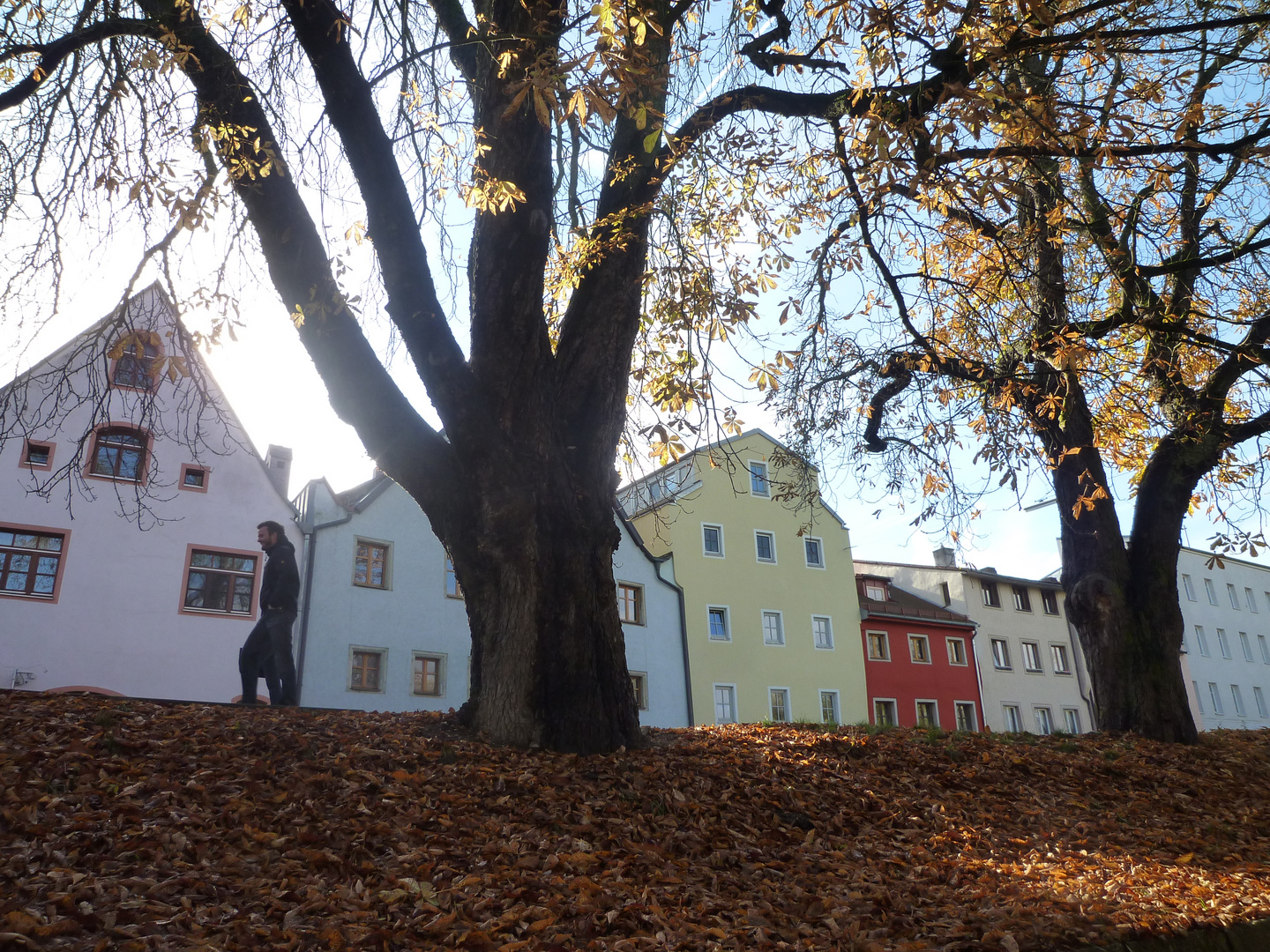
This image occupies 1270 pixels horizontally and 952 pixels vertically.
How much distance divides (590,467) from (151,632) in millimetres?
18338

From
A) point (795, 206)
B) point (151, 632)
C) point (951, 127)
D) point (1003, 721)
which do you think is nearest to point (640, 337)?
point (795, 206)

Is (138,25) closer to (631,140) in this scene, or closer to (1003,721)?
(631,140)

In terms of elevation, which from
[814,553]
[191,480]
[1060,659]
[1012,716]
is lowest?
[1012,716]

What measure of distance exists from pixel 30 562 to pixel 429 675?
1001 centimetres

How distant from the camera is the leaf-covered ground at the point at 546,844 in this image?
151 inches

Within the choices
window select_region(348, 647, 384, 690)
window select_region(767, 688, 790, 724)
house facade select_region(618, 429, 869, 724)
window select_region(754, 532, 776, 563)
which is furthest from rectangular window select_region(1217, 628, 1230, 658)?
window select_region(348, 647, 384, 690)

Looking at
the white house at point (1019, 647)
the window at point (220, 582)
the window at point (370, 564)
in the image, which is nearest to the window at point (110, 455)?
the window at point (220, 582)

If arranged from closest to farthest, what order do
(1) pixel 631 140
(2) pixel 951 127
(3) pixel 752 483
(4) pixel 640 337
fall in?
1. (2) pixel 951 127
2. (1) pixel 631 140
3. (4) pixel 640 337
4. (3) pixel 752 483

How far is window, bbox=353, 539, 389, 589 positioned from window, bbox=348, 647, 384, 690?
70.6 inches

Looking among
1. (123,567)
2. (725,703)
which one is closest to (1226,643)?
(725,703)

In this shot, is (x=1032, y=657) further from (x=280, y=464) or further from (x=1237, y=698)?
(x=280, y=464)

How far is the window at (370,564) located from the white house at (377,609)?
1.0 inches

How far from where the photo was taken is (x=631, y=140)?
7.95 meters

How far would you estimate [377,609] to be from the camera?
80.9ft
